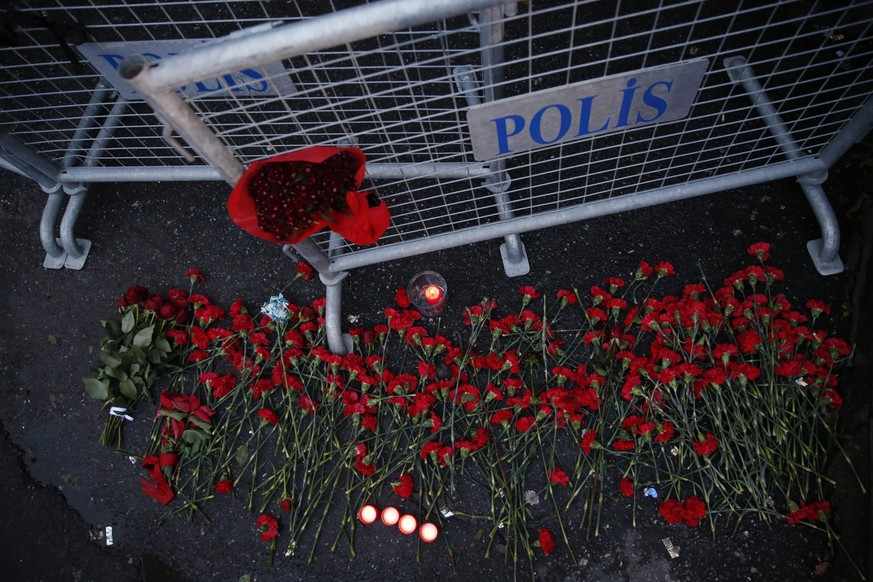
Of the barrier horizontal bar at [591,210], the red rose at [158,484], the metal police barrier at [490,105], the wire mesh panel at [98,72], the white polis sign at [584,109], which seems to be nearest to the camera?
the metal police barrier at [490,105]

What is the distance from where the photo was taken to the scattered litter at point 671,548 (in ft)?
7.72

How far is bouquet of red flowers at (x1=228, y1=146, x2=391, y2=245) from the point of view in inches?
71.5

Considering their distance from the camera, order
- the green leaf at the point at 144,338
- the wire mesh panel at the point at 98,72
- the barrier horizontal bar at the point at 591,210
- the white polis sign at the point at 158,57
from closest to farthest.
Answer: the white polis sign at the point at 158,57, the barrier horizontal bar at the point at 591,210, the green leaf at the point at 144,338, the wire mesh panel at the point at 98,72

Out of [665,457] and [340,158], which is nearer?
[340,158]

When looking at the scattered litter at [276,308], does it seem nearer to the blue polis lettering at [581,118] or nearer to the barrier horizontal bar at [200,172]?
the barrier horizontal bar at [200,172]

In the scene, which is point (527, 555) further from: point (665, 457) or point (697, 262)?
point (697, 262)

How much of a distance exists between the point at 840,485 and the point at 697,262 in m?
0.97

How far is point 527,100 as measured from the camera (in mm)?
1759

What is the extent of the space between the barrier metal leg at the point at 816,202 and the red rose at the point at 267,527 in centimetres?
237

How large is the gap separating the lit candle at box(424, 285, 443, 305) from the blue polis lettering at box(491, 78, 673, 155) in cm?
82

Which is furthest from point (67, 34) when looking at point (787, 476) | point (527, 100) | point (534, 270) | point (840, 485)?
point (840, 485)

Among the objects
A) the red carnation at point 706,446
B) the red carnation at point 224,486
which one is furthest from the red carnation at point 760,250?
the red carnation at point 224,486

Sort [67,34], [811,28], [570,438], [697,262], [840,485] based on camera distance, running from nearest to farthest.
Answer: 1. [67,34]
2. [840,485]
3. [570,438]
4. [697,262]
5. [811,28]

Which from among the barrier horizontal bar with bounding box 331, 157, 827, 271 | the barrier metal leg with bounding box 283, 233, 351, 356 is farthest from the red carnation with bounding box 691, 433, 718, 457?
the barrier metal leg with bounding box 283, 233, 351, 356
